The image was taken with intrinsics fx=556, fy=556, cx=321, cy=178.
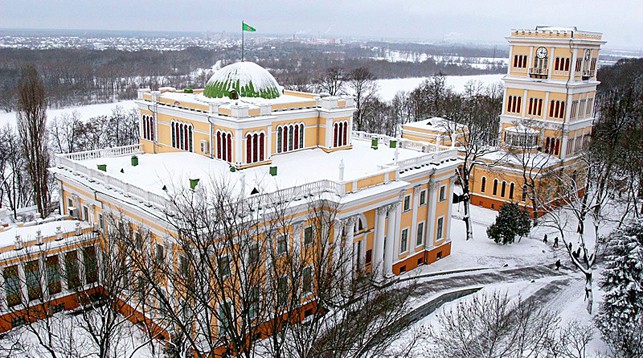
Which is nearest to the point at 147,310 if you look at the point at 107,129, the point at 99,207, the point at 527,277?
the point at 99,207

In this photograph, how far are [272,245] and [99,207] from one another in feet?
47.4

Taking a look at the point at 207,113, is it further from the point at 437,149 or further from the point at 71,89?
the point at 71,89

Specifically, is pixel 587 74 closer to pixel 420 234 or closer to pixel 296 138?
pixel 420 234

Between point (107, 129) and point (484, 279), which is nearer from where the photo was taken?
point (484, 279)

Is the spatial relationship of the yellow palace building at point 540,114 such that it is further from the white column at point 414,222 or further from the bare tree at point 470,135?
the white column at point 414,222

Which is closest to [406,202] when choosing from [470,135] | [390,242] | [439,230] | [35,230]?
[390,242]

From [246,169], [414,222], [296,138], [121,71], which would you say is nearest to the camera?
[246,169]

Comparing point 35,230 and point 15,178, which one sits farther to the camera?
point 15,178

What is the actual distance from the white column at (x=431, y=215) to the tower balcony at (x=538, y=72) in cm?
1903

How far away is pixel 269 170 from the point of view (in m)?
30.1

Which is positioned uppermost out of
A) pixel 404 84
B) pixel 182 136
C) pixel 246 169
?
pixel 182 136

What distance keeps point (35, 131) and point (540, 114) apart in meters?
39.4

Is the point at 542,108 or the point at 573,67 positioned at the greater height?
the point at 573,67

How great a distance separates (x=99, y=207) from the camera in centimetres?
2767
